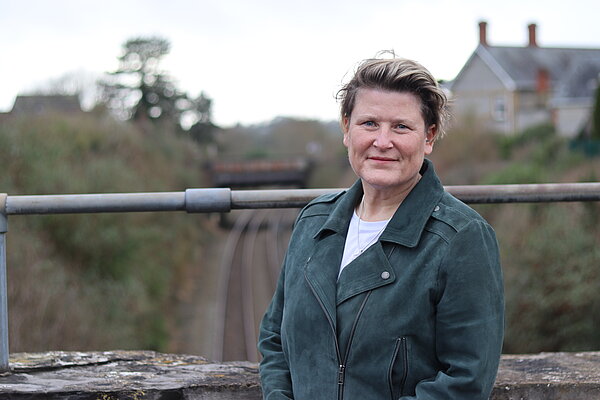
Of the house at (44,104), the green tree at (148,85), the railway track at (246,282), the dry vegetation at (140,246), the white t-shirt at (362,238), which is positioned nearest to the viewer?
the white t-shirt at (362,238)

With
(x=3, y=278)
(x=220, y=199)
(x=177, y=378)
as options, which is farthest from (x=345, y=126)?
(x=3, y=278)

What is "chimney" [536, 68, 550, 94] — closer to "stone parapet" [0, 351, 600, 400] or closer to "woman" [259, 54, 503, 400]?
"stone parapet" [0, 351, 600, 400]

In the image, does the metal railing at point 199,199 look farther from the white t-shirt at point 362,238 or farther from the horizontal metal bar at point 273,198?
the white t-shirt at point 362,238

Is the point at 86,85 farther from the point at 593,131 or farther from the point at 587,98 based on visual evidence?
the point at 587,98

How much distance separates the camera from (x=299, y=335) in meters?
2.14

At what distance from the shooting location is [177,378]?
2891 millimetres

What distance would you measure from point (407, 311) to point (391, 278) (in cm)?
10

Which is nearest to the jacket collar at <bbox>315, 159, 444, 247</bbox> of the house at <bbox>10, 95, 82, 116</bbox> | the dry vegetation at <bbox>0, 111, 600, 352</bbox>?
the dry vegetation at <bbox>0, 111, 600, 352</bbox>

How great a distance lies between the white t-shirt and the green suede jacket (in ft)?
0.08

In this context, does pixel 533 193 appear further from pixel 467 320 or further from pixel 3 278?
pixel 3 278

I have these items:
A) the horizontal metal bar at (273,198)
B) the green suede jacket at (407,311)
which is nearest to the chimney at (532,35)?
the horizontal metal bar at (273,198)

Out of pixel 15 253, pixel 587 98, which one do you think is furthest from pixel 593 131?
pixel 15 253

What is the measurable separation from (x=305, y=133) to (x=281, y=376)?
59.9 meters

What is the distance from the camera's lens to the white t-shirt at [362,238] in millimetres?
2158
